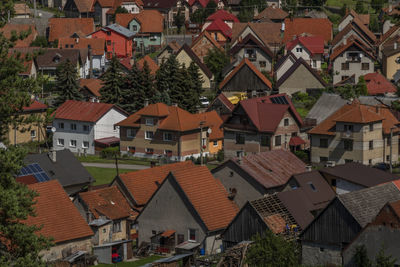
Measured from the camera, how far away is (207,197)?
47750mm

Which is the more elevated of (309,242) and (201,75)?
(201,75)

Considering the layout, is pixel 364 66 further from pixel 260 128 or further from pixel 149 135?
pixel 149 135

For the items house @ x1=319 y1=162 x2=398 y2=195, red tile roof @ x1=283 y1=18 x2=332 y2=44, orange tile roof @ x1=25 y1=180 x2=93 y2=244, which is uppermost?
red tile roof @ x1=283 y1=18 x2=332 y2=44

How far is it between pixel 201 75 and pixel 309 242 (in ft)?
167

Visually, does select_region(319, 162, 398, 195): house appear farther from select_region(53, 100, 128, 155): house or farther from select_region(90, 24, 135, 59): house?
select_region(90, 24, 135, 59): house

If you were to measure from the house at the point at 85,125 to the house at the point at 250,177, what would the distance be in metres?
26.0

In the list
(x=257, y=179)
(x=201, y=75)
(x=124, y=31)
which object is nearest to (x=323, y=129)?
(x=257, y=179)

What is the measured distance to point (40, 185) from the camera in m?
47.2

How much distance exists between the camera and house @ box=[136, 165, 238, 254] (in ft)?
153

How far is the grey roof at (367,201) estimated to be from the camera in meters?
40.7

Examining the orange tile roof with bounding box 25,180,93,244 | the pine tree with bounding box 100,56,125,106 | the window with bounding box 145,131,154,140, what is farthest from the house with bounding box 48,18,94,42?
the orange tile roof with bounding box 25,180,93,244

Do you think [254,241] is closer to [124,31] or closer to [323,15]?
[124,31]

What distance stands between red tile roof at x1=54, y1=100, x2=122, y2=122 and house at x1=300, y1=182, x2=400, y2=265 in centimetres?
3670

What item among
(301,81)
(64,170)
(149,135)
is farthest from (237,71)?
(64,170)
